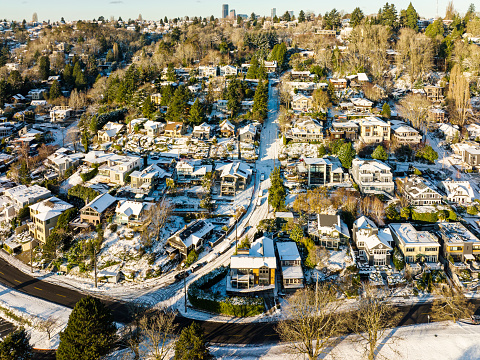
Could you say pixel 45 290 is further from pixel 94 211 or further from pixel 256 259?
pixel 256 259

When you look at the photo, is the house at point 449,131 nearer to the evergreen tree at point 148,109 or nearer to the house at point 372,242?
the house at point 372,242

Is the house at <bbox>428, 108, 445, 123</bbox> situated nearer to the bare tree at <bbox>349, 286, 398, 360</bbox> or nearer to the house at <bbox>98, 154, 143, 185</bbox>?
the bare tree at <bbox>349, 286, 398, 360</bbox>

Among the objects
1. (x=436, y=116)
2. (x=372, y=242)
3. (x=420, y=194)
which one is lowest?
(x=372, y=242)

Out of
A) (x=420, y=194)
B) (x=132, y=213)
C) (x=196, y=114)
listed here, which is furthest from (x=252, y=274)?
(x=196, y=114)

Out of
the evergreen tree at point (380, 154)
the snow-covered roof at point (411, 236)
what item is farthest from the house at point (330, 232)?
the evergreen tree at point (380, 154)

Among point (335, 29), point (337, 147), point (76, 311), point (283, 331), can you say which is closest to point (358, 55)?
point (335, 29)

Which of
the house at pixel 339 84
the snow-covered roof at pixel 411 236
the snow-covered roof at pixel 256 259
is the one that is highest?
the house at pixel 339 84
